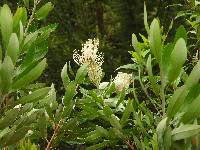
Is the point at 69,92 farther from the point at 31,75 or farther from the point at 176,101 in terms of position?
the point at 176,101

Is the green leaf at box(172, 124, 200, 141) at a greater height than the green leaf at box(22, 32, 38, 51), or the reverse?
→ the green leaf at box(22, 32, 38, 51)

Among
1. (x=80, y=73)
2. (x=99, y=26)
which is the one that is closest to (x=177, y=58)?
(x=80, y=73)

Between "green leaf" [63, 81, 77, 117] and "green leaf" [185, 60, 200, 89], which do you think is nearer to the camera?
"green leaf" [185, 60, 200, 89]

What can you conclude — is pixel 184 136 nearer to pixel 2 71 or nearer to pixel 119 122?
pixel 119 122

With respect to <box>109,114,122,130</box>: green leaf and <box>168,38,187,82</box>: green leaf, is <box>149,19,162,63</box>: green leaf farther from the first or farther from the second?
<box>109,114,122,130</box>: green leaf

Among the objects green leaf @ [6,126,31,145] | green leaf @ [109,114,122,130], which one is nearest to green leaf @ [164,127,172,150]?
green leaf @ [109,114,122,130]

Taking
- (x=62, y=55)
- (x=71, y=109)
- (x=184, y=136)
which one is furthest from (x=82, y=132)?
(x=62, y=55)

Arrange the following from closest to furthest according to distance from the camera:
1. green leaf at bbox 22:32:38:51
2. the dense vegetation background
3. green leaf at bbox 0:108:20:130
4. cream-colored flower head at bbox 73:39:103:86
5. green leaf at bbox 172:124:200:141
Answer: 1. green leaf at bbox 172:124:200:141
2. green leaf at bbox 0:108:20:130
3. green leaf at bbox 22:32:38:51
4. cream-colored flower head at bbox 73:39:103:86
5. the dense vegetation background
